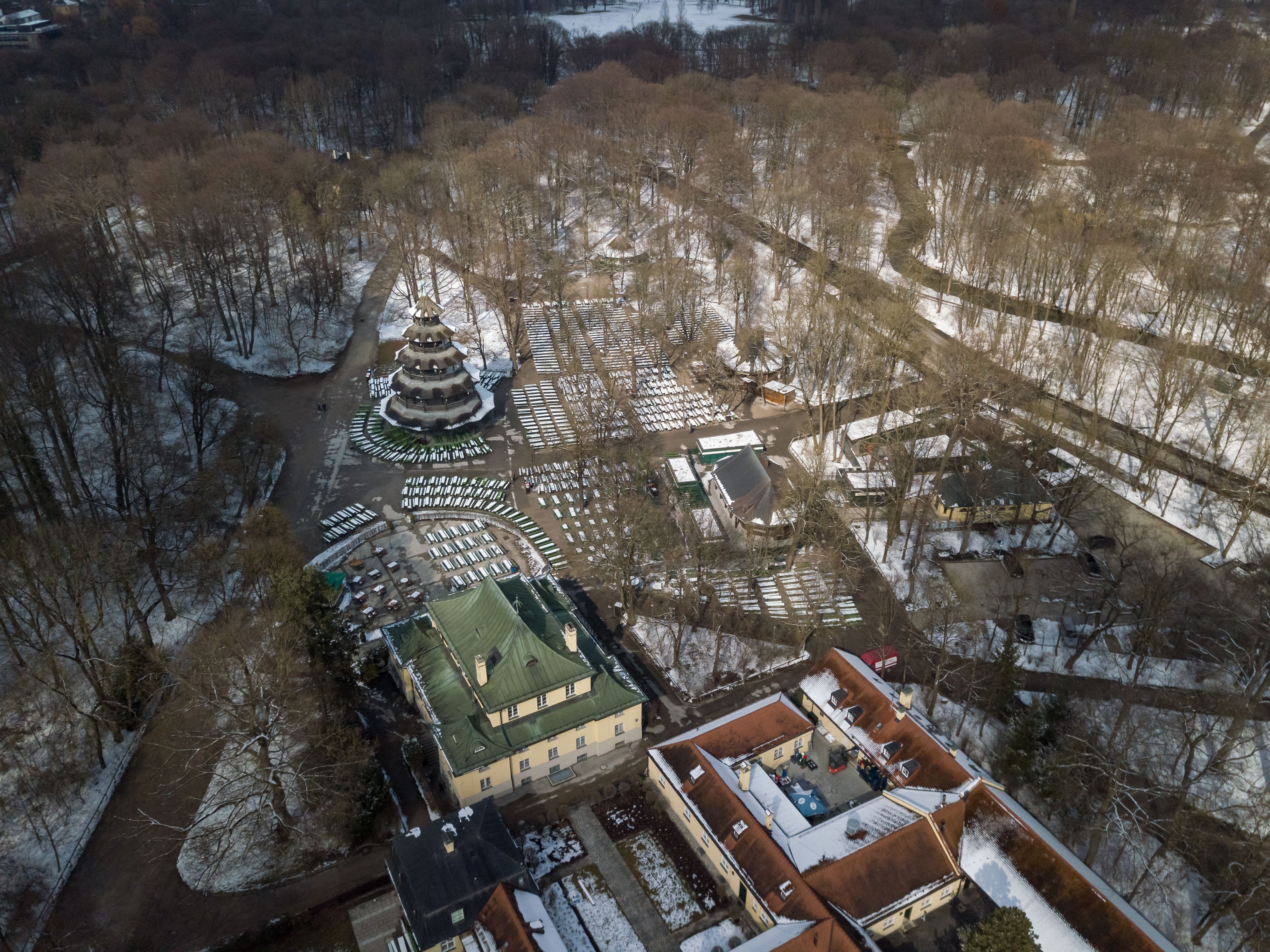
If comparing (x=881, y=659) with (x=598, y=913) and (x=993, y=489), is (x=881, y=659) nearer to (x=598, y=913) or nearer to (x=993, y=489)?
(x=993, y=489)

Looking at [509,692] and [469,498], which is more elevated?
[509,692]

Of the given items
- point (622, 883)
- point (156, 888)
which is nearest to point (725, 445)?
point (622, 883)

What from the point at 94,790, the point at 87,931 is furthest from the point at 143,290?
the point at 87,931

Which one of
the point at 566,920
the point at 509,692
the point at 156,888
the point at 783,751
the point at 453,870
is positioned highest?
the point at 509,692

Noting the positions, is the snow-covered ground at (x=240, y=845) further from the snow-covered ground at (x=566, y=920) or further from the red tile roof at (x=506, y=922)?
the snow-covered ground at (x=566, y=920)

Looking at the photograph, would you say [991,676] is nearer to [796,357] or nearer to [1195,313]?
[796,357]

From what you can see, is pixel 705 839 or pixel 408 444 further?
pixel 408 444

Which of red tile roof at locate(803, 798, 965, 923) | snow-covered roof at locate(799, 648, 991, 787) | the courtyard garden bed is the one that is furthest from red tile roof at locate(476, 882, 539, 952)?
snow-covered roof at locate(799, 648, 991, 787)
